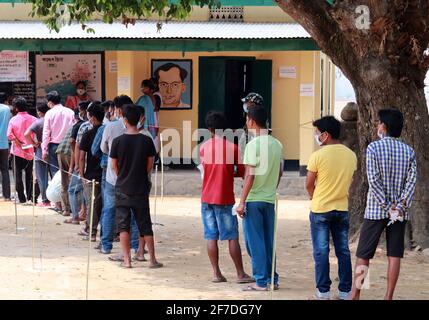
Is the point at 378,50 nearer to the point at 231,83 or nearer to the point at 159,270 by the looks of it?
the point at 159,270

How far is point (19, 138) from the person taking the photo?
1470 centimetres

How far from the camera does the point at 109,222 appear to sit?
10836 millimetres

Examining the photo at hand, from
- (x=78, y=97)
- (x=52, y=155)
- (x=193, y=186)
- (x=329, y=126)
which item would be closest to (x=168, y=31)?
(x=78, y=97)

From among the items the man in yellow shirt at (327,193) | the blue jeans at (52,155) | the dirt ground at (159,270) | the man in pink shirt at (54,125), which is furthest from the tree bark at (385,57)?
the blue jeans at (52,155)

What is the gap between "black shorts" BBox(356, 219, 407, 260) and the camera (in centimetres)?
795

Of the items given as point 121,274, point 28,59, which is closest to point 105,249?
point 121,274

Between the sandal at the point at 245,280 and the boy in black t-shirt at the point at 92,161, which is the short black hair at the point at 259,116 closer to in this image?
the sandal at the point at 245,280

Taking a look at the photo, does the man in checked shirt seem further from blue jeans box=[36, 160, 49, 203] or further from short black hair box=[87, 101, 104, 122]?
blue jeans box=[36, 160, 49, 203]

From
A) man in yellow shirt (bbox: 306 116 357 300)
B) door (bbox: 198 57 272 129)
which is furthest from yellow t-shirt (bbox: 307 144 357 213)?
door (bbox: 198 57 272 129)

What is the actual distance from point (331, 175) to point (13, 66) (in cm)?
1115

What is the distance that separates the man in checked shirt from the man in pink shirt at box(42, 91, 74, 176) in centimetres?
669

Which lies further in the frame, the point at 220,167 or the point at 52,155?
the point at 52,155

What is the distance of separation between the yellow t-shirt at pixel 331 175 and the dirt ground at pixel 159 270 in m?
0.99

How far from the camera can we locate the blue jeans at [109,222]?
10.7 metres
